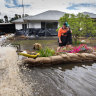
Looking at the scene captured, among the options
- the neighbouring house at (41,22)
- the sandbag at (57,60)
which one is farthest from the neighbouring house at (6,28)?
the sandbag at (57,60)

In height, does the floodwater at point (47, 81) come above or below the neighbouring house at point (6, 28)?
below

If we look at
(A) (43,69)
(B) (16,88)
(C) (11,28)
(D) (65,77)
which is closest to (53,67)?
(A) (43,69)

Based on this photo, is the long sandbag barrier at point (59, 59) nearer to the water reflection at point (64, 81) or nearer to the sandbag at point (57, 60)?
the sandbag at point (57, 60)

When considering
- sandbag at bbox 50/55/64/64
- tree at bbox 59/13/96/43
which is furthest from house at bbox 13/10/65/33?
sandbag at bbox 50/55/64/64

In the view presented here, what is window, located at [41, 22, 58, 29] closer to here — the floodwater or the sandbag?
the sandbag

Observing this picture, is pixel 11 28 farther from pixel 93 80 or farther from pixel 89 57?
pixel 93 80

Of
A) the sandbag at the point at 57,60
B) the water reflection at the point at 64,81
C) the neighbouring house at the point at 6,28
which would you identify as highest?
the neighbouring house at the point at 6,28

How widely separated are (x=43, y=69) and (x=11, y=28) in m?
23.1

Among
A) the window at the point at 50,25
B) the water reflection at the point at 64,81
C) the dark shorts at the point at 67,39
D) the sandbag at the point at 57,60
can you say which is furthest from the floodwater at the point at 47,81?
the window at the point at 50,25

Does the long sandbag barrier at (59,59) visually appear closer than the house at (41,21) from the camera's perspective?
Yes

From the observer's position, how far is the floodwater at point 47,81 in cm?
314

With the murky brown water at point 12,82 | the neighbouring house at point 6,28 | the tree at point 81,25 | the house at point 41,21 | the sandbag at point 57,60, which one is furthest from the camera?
the neighbouring house at point 6,28

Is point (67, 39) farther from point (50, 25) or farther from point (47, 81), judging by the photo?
point (50, 25)

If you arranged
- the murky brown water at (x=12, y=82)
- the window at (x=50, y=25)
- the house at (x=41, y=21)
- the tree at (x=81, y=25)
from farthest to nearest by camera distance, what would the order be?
the window at (x=50, y=25)
the house at (x=41, y=21)
the tree at (x=81, y=25)
the murky brown water at (x=12, y=82)
